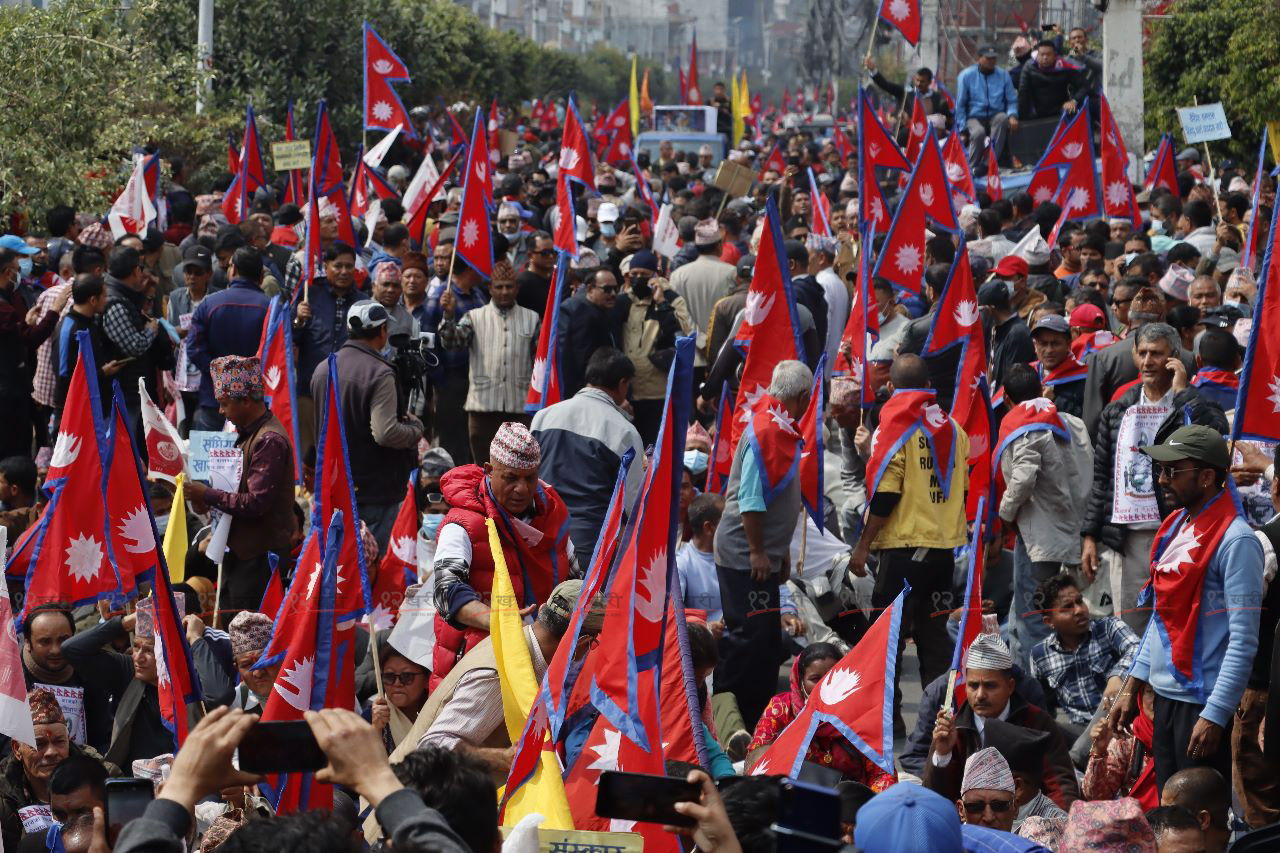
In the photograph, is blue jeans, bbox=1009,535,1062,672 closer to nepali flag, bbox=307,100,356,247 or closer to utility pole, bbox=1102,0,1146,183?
nepali flag, bbox=307,100,356,247

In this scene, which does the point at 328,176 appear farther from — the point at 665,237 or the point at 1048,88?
the point at 1048,88

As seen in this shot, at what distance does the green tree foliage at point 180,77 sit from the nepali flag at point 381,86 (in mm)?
1782

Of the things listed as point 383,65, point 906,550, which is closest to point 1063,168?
point 383,65

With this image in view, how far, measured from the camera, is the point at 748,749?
6.98 m

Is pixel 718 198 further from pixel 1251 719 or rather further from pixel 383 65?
pixel 1251 719

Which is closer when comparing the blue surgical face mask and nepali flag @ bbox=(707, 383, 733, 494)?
the blue surgical face mask

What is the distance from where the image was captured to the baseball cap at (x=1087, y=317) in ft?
35.1

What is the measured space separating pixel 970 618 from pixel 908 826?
3.53 metres

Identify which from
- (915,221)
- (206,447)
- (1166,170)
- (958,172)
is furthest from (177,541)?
(1166,170)

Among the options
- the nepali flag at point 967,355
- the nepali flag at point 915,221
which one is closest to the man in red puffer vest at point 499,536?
the nepali flag at point 967,355

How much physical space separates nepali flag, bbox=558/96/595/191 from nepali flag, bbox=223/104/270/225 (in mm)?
2693

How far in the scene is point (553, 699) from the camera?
207 inches

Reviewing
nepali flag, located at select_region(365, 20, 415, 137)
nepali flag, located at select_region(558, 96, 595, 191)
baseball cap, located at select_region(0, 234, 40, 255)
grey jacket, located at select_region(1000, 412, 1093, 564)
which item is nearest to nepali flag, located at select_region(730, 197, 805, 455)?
grey jacket, located at select_region(1000, 412, 1093, 564)

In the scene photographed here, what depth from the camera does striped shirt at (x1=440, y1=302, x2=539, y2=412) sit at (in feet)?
34.4
